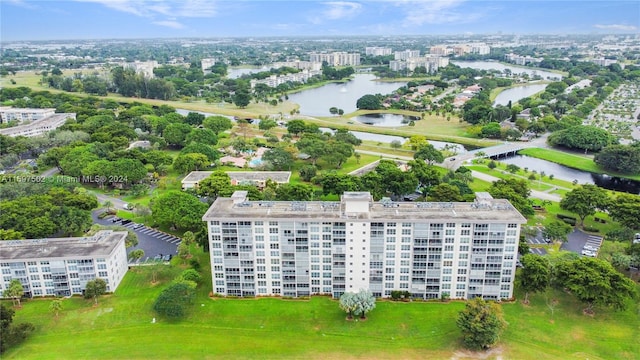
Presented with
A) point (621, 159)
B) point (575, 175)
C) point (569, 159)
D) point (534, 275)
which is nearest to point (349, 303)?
point (534, 275)

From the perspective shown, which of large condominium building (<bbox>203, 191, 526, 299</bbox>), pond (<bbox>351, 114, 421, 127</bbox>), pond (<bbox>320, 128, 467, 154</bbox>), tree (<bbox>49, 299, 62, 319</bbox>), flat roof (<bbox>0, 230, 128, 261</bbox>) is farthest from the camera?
pond (<bbox>351, 114, 421, 127</bbox>)

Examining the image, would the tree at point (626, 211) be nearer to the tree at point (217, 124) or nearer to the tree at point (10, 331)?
the tree at point (10, 331)

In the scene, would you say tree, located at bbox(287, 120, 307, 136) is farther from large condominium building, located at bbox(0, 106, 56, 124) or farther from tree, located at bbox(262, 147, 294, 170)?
large condominium building, located at bbox(0, 106, 56, 124)

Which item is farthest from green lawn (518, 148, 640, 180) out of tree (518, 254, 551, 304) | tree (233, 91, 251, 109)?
tree (233, 91, 251, 109)

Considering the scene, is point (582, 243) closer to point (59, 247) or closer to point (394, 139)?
point (59, 247)

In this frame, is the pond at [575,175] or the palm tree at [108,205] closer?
the palm tree at [108,205]

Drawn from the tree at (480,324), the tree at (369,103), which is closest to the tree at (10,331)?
the tree at (480,324)
